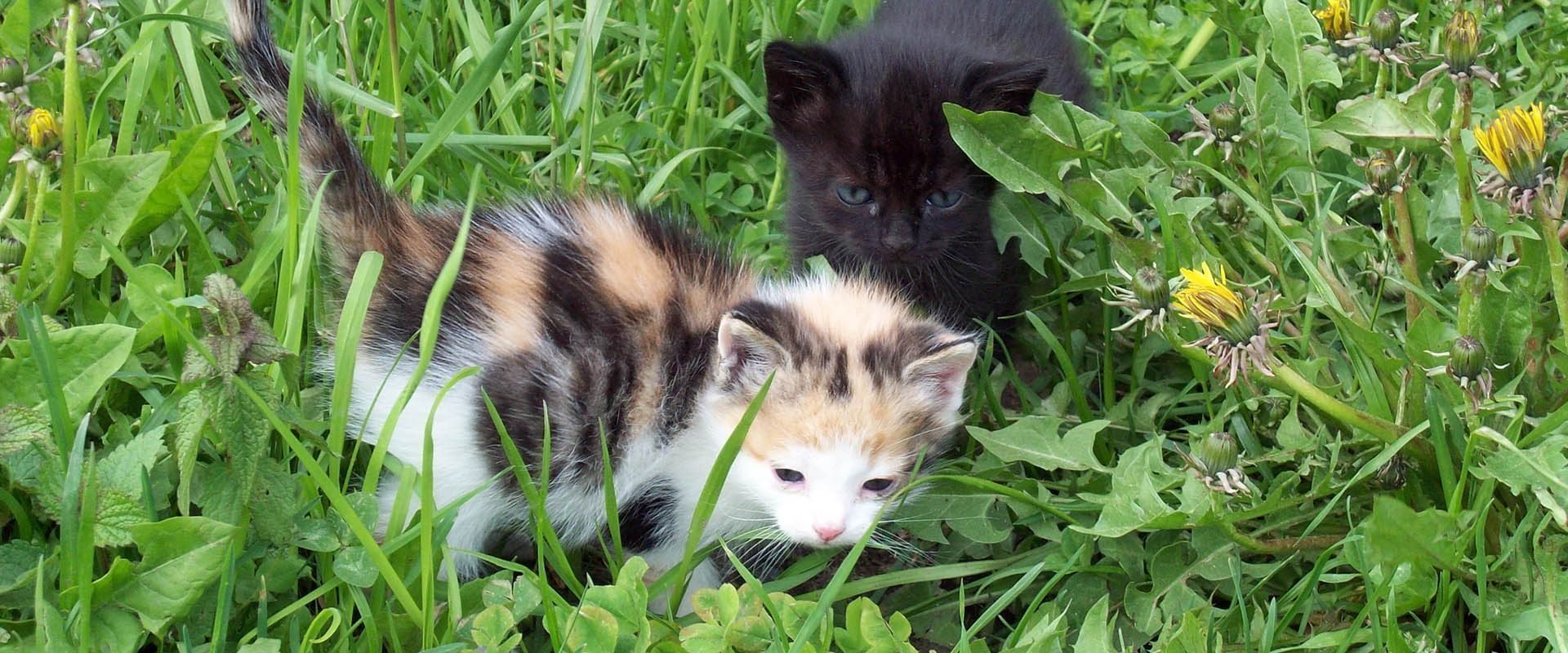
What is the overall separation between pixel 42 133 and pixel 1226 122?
1.83m

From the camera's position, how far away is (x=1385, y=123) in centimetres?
227

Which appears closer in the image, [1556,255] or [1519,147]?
[1519,147]

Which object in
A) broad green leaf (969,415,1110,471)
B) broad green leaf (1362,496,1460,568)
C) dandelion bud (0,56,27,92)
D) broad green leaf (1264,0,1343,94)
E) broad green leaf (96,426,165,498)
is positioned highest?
dandelion bud (0,56,27,92)

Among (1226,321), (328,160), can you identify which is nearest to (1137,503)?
(1226,321)

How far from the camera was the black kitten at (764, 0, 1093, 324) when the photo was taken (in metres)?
2.91

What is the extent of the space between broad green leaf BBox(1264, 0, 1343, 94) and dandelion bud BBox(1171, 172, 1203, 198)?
0.80ft

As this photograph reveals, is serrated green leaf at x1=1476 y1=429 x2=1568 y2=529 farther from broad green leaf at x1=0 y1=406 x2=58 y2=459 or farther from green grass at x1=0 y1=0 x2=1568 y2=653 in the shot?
broad green leaf at x1=0 y1=406 x2=58 y2=459

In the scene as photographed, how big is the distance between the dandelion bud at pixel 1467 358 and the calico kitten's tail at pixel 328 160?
1695 millimetres

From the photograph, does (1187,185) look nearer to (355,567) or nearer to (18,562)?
(355,567)

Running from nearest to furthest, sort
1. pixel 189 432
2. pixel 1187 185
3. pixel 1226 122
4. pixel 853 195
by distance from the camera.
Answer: pixel 189 432
pixel 1226 122
pixel 1187 185
pixel 853 195

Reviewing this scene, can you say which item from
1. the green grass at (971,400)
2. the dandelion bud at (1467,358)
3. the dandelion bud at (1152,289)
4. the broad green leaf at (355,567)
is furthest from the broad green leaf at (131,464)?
the dandelion bud at (1467,358)

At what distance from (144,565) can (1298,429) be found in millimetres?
1746

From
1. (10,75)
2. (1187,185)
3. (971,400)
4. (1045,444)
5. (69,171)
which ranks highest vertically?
(10,75)

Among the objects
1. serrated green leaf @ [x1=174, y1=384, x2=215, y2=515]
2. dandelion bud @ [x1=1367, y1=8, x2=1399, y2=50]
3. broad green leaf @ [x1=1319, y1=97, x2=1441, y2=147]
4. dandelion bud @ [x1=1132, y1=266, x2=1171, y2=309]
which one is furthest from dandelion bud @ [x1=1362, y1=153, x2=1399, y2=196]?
serrated green leaf @ [x1=174, y1=384, x2=215, y2=515]
